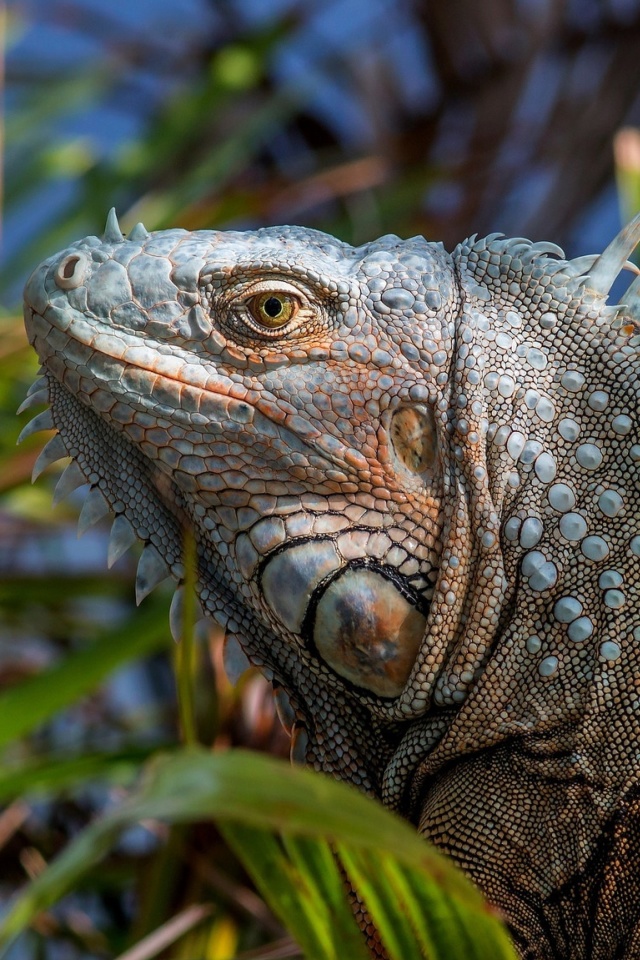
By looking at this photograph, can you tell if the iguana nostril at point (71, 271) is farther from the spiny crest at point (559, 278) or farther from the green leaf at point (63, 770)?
the green leaf at point (63, 770)

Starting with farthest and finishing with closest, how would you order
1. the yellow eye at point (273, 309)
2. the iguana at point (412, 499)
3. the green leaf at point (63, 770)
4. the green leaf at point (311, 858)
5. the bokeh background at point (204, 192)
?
the bokeh background at point (204, 192) → the green leaf at point (63, 770) → the yellow eye at point (273, 309) → the iguana at point (412, 499) → the green leaf at point (311, 858)

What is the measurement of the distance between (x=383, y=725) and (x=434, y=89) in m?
4.94

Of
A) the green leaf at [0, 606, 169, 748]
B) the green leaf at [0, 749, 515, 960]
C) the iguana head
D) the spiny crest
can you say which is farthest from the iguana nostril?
the green leaf at [0, 606, 169, 748]

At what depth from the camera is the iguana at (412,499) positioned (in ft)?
5.74

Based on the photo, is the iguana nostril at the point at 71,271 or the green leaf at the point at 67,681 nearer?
the iguana nostril at the point at 71,271

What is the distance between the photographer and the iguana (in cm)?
175

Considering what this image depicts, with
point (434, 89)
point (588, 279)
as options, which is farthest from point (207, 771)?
point (434, 89)

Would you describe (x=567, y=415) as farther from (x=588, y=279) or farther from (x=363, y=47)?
(x=363, y=47)

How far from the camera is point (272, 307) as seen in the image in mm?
1877

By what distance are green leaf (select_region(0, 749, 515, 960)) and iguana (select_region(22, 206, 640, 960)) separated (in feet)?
1.27

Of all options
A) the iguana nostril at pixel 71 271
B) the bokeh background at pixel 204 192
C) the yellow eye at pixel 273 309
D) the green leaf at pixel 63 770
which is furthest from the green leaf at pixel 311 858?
the green leaf at pixel 63 770

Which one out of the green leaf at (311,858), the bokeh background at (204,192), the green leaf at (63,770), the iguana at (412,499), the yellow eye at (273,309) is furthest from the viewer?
the bokeh background at (204,192)

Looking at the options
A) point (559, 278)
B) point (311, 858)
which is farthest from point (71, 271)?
point (311, 858)

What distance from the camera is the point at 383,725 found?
190 centimetres
